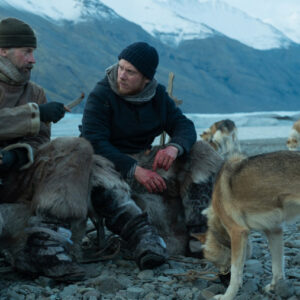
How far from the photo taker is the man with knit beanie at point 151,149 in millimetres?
4773

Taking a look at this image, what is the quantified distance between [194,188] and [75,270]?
1.54 metres

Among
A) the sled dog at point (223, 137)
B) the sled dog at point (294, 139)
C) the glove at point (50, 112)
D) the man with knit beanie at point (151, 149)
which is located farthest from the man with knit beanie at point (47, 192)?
the sled dog at point (223, 137)

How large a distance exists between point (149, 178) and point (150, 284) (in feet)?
Result: 3.63

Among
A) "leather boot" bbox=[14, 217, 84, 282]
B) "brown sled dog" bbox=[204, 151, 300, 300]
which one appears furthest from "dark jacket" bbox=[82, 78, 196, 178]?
"brown sled dog" bbox=[204, 151, 300, 300]

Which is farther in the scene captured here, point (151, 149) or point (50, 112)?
point (151, 149)

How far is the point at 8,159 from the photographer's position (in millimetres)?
4059

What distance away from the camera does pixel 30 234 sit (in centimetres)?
393

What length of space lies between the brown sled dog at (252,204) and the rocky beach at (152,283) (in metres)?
0.18

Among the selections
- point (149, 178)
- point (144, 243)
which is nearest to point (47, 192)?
point (144, 243)

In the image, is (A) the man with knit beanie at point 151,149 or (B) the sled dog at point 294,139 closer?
(A) the man with knit beanie at point 151,149

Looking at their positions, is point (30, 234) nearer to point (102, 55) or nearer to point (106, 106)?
point (106, 106)

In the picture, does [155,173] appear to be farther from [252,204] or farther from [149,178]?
[252,204]

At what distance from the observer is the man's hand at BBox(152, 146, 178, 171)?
15.2 ft

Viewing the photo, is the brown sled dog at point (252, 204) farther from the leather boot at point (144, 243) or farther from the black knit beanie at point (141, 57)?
the black knit beanie at point (141, 57)
